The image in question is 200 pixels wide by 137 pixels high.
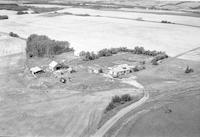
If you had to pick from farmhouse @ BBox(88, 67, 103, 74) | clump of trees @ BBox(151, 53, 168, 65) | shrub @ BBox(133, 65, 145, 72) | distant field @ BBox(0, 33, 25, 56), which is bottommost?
distant field @ BBox(0, 33, 25, 56)

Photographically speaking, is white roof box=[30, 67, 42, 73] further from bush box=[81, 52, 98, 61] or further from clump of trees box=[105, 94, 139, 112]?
clump of trees box=[105, 94, 139, 112]

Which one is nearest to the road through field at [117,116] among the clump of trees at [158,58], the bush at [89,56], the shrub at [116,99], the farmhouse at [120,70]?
the shrub at [116,99]

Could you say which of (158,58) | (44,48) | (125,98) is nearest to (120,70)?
(125,98)

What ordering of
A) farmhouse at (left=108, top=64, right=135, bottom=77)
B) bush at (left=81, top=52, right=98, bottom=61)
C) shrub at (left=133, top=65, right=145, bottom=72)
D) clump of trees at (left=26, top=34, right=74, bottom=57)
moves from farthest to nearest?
clump of trees at (left=26, top=34, right=74, bottom=57), bush at (left=81, top=52, right=98, bottom=61), shrub at (left=133, top=65, right=145, bottom=72), farmhouse at (left=108, top=64, right=135, bottom=77)

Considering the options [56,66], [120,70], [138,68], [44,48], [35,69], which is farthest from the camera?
[44,48]

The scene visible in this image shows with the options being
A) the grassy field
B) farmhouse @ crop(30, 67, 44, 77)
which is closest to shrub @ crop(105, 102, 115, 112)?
the grassy field

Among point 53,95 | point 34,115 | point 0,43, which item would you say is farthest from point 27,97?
point 0,43

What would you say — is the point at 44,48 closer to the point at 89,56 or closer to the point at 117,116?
the point at 89,56

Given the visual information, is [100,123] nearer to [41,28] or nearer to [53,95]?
[53,95]
